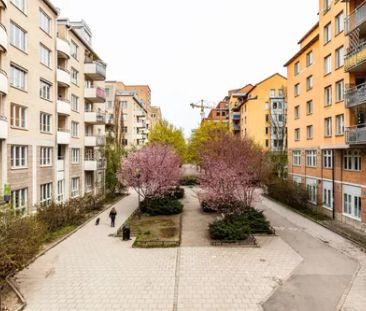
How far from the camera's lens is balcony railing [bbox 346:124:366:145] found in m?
17.1

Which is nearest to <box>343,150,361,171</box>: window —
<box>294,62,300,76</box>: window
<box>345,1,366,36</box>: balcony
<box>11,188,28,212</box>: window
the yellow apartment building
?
<box>345,1,366,36</box>: balcony

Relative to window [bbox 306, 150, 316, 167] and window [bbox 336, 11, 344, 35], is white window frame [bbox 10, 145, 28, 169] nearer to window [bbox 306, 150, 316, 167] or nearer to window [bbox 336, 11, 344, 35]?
window [bbox 306, 150, 316, 167]

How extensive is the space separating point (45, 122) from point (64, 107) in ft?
8.86

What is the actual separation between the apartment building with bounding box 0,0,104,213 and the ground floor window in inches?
830

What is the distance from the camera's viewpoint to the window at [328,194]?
22.3 m

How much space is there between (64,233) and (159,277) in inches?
349

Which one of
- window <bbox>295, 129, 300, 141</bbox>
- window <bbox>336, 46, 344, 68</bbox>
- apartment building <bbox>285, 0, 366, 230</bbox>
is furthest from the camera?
window <bbox>295, 129, 300, 141</bbox>

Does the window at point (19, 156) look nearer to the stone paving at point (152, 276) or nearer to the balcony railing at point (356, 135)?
the stone paving at point (152, 276)

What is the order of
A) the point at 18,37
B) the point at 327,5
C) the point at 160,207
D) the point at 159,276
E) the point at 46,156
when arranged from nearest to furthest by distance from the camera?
the point at 159,276, the point at 18,37, the point at 46,156, the point at 327,5, the point at 160,207

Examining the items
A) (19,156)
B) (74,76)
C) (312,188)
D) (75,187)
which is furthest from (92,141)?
(312,188)

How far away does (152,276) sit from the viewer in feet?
36.7

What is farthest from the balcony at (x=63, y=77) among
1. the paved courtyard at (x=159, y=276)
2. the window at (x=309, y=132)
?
the window at (x=309, y=132)

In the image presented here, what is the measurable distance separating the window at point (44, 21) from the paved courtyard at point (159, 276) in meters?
16.0

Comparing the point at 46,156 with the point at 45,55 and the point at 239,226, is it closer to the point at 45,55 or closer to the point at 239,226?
the point at 45,55
